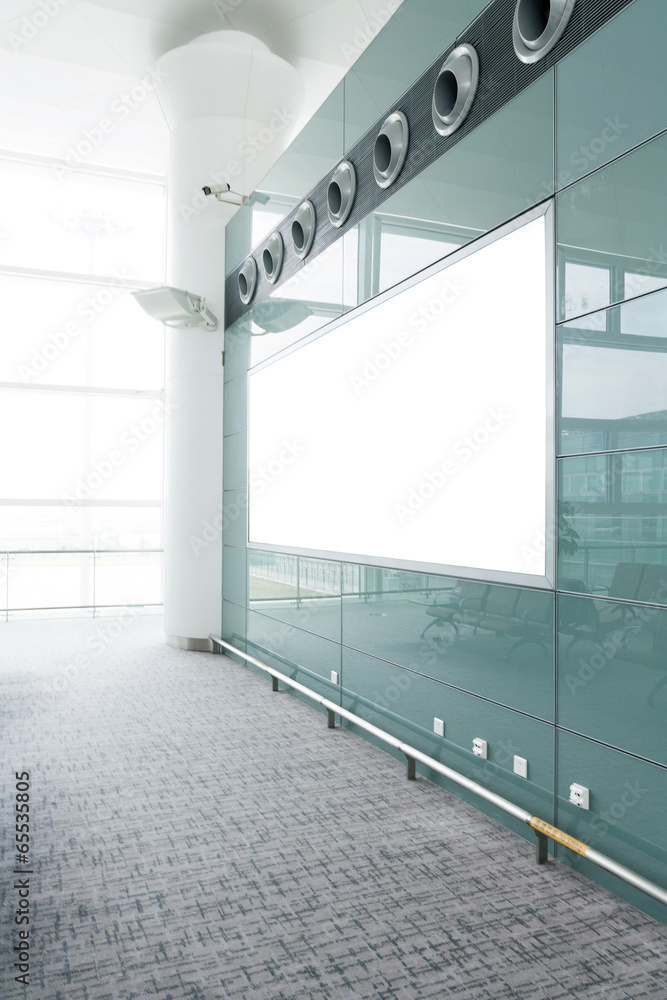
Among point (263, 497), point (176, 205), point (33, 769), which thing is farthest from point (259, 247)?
point (33, 769)

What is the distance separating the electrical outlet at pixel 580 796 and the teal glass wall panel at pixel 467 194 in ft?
7.50

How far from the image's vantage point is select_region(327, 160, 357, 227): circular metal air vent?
15.8 ft

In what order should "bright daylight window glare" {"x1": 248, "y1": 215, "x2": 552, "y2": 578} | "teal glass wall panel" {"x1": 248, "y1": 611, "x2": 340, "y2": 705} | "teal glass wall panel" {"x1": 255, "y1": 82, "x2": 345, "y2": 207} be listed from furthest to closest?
"teal glass wall panel" {"x1": 248, "y1": 611, "x2": 340, "y2": 705} → "teal glass wall panel" {"x1": 255, "y1": 82, "x2": 345, "y2": 207} → "bright daylight window glare" {"x1": 248, "y1": 215, "x2": 552, "y2": 578}

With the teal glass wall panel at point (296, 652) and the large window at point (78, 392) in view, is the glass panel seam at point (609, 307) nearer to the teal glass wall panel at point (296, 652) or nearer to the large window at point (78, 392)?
the teal glass wall panel at point (296, 652)

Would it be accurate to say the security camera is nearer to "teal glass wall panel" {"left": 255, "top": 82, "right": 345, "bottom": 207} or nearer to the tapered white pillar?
the tapered white pillar

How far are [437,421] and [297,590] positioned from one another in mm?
2313

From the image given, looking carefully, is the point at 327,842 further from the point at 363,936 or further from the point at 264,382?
the point at 264,382

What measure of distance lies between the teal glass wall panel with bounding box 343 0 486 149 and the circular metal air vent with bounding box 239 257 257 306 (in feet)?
6.77

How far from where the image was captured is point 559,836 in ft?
9.30

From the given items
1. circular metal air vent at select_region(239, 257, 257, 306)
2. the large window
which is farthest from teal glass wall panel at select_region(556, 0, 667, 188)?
the large window

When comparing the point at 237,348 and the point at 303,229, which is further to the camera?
the point at 237,348

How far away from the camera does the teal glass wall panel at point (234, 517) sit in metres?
7.13

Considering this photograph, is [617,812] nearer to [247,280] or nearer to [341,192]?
[341,192]

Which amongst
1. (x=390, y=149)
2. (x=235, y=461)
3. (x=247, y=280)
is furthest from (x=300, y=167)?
(x=235, y=461)
